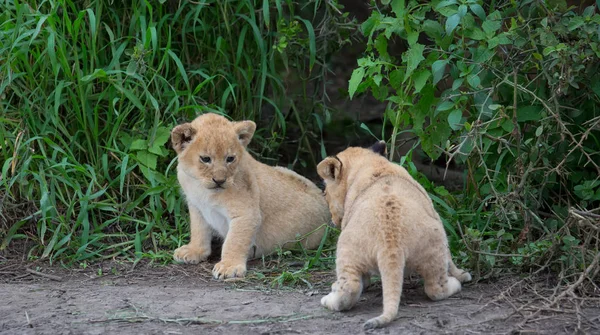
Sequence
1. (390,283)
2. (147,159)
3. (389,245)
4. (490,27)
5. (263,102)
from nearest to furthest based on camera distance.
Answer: (390,283)
(389,245)
(490,27)
(147,159)
(263,102)

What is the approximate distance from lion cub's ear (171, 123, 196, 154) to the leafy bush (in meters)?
1.20

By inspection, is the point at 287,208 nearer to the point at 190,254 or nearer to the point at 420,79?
the point at 190,254

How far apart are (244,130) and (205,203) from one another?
1.98 feet

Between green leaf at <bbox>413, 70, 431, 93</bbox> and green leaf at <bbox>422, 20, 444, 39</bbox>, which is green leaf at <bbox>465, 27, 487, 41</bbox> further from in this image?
green leaf at <bbox>413, 70, 431, 93</bbox>

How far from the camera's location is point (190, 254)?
694 cm

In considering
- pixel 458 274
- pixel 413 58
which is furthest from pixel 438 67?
pixel 458 274

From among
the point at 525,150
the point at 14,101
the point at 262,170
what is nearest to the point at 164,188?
the point at 262,170

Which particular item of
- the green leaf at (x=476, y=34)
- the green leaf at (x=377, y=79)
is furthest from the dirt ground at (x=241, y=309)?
the green leaf at (x=476, y=34)

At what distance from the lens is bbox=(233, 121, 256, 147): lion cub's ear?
6.82m

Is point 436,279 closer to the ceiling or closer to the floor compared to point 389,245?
closer to the floor

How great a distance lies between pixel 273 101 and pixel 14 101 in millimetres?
Answer: 2232

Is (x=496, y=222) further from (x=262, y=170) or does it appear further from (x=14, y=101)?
(x=14, y=101)

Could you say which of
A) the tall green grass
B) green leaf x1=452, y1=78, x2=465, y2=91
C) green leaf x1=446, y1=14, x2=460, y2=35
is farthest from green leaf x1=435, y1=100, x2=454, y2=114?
the tall green grass

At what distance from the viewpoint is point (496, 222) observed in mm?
6828
